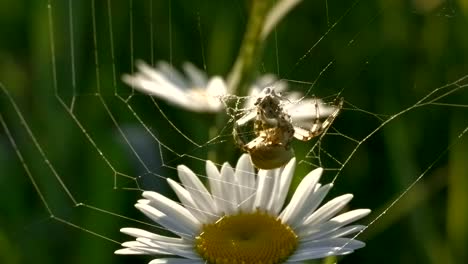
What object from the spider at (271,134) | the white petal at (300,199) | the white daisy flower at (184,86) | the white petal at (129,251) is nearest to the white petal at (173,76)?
the white daisy flower at (184,86)

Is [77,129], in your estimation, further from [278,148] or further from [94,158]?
[278,148]

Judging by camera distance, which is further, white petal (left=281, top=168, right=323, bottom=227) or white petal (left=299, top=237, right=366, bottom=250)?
white petal (left=281, top=168, right=323, bottom=227)

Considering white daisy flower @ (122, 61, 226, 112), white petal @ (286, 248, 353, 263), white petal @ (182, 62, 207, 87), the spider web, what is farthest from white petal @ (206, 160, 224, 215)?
white petal @ (182, 62, 207, 87)

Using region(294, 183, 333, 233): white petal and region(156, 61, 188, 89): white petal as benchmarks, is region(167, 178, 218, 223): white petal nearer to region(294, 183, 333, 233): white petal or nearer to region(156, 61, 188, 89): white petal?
region(294, 183, 333, 233): white petal

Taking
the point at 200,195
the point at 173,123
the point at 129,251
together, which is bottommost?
the point at 129,251

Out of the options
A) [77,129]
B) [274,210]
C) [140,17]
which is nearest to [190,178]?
[274,210]

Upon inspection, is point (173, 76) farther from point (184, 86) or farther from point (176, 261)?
point (176, 261)

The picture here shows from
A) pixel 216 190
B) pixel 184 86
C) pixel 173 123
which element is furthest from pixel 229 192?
pixel 173 123

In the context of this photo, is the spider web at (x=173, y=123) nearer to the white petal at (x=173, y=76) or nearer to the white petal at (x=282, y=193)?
the white petal at (x=173, y=76)
